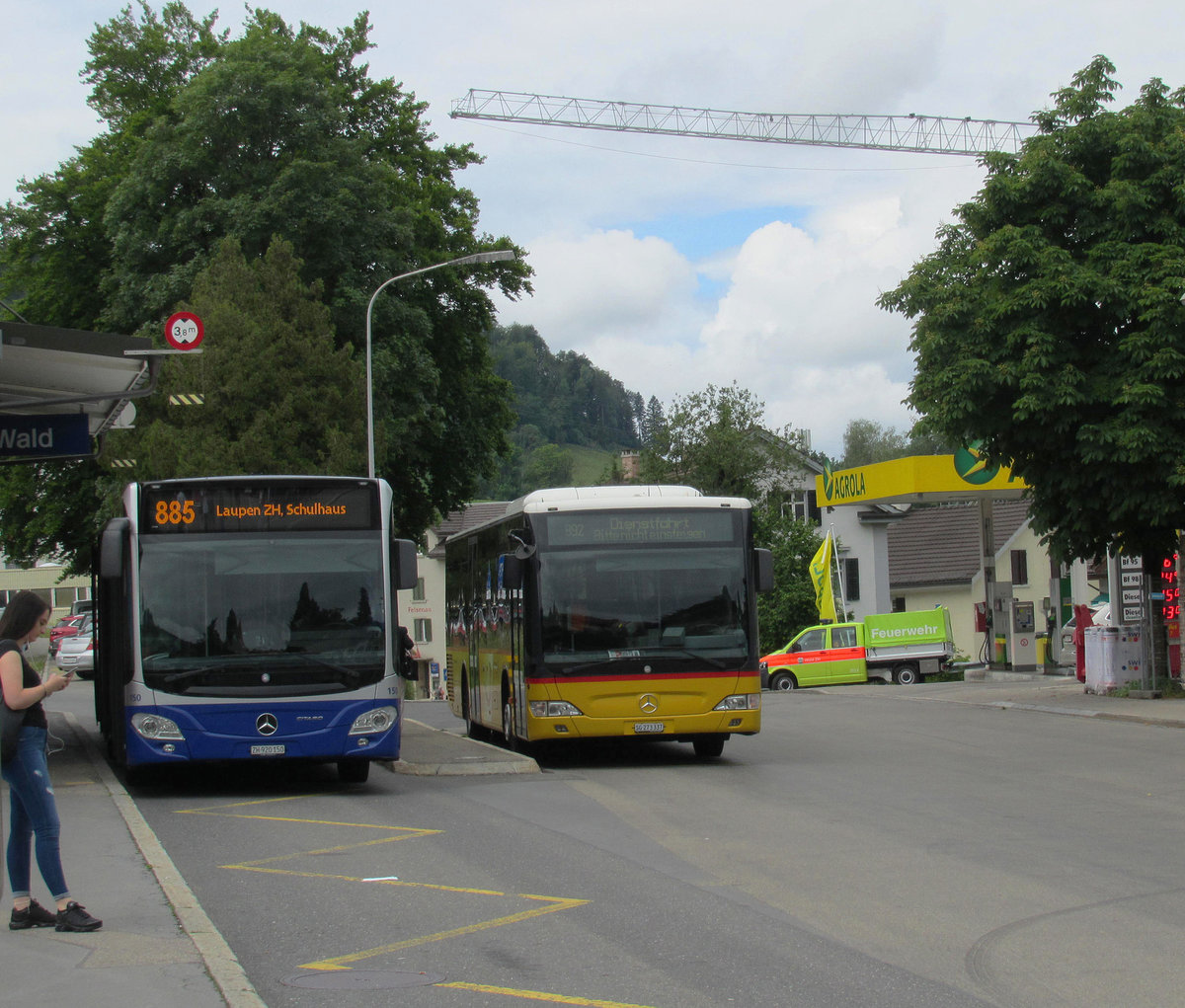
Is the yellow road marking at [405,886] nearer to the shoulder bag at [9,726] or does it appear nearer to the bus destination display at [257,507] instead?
the shoulder bag at [9,726]

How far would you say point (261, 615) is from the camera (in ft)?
46.0

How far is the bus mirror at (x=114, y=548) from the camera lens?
13.6m

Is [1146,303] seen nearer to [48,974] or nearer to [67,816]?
[67,816]

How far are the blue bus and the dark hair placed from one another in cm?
653

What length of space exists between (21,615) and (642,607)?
972cm

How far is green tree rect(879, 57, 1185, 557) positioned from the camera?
2359 cm

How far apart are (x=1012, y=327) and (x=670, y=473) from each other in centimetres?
3879

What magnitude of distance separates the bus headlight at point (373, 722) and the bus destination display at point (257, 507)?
5.99 ft

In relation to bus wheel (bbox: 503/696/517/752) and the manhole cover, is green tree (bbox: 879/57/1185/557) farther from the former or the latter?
the manhole cover

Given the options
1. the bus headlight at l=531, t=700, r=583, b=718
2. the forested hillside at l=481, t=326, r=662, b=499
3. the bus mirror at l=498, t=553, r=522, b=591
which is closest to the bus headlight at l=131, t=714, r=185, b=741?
the bus headlight at l=531, t=700, r=583, b=718

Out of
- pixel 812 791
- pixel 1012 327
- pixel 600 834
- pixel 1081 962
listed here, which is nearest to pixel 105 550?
pixel 600 834

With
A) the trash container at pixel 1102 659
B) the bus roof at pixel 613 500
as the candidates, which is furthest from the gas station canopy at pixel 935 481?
the bus roof at pixel 613 500

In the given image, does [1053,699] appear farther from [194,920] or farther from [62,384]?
[194,920]

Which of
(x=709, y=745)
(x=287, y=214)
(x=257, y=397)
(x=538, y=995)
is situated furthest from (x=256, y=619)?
(x=287, y=214)
